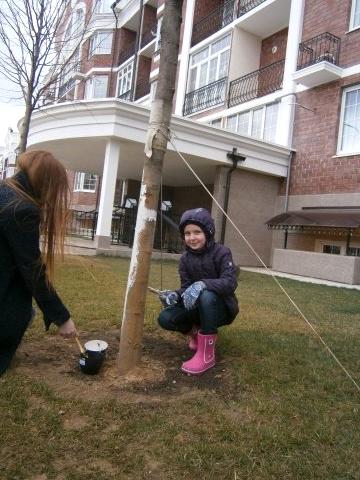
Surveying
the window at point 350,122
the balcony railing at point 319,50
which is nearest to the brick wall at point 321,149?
the window at point 350,122

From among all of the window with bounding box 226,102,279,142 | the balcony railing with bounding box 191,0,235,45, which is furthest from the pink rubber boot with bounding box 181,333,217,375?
the balcony railing with bounding box 191,0,235,45

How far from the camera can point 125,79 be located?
29188 millimetres

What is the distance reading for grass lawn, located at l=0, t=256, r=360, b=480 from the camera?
7.25 feet

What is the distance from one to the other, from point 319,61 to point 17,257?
43.4ft

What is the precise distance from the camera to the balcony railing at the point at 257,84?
16.5m

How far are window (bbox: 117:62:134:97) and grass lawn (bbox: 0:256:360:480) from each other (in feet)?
85.9

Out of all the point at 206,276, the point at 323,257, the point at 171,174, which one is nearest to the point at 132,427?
the point at 206,276

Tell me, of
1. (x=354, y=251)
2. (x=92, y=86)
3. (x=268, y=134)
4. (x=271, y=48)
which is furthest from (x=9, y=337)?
(x=92, y=86)

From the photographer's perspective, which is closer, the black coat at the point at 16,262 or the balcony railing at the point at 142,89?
the black coat at the point at 16,262

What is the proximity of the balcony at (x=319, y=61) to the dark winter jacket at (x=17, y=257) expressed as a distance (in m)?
12.8

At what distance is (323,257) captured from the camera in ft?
38.4

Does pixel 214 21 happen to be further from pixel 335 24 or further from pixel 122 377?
pixel 122 377

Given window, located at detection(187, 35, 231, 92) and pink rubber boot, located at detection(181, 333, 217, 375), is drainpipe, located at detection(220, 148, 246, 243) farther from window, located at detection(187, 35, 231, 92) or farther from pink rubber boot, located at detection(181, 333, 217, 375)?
pink rubber boot, located at detection(181, 333, 217, 375)

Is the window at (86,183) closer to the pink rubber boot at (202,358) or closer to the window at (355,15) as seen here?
the window at (355,15)
